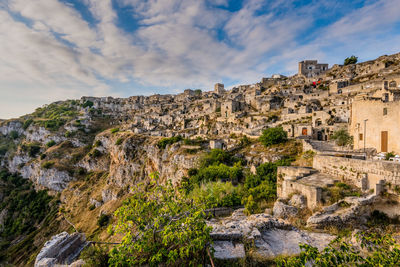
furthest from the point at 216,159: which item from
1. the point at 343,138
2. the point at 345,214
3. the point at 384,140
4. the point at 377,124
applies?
the point at 345,214

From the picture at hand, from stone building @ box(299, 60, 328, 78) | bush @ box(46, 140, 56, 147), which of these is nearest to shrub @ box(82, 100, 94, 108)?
bush @ box(46, 140, 56, 147)

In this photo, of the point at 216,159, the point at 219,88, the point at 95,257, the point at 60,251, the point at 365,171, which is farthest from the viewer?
the point at 219,88

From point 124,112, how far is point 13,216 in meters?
61.7

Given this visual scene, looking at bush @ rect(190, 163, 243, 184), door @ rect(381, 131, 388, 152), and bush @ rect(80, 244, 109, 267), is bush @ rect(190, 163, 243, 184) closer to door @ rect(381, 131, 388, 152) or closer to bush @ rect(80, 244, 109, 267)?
door @ rect(381, 131, 388, 152)

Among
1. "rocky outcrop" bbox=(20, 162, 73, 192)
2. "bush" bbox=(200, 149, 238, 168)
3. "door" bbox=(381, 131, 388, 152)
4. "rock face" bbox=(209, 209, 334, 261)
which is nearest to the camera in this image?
"rock face" bbox=(209, 209, 334, 261)

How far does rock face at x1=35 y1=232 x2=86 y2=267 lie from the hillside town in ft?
0.11

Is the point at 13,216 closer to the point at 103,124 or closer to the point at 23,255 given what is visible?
the point at 23,255

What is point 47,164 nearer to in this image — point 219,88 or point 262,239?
point 262,239

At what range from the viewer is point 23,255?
34.2 m

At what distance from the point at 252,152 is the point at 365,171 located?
58.8 ft

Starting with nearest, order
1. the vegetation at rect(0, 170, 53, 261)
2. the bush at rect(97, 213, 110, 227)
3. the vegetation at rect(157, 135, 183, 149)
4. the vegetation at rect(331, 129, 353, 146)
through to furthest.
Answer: the vegetation at rect(331, 129, 353, 146), the bush at rect(97, 213, 110, 227), the vegetation at rect(157, 135, 183, 149), the vegetation at rect(0, 170, 53, 261)

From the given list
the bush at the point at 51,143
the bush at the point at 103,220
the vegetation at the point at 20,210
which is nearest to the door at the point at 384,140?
the bush at the point at 103,220

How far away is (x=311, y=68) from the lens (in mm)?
67188

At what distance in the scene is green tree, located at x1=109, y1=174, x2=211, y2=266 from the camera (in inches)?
152
